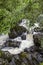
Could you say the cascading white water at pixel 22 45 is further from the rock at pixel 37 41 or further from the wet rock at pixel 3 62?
the wet rock at pixel 3 62

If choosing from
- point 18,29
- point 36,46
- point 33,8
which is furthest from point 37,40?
point 33,8

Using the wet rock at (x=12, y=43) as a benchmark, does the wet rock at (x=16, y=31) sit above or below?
above

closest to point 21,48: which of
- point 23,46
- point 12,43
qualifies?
point 23,46

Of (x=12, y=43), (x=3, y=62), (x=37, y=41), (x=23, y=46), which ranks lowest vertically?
(x=23, y=46)

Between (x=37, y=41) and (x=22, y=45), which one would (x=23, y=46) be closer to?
(x=22, y=45)

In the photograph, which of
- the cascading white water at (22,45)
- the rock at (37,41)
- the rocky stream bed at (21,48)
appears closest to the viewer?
the rocky stream bed at (21,48)

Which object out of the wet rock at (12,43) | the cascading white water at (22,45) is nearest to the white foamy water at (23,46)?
the cascading white water at (22,45)

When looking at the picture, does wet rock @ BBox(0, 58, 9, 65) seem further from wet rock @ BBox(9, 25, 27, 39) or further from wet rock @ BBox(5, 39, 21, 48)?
wet rock @ BBox(9, 25, 27, 39)

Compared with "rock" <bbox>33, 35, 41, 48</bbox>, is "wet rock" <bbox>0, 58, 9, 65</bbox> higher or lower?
higher

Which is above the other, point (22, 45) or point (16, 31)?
point (16, 31)

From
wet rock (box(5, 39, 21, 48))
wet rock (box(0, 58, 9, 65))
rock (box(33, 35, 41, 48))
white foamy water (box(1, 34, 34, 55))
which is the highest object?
wet rock (box(0, 58, 9, 65))

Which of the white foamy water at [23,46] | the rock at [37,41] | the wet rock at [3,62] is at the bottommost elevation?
the white foamy water at [23,46]

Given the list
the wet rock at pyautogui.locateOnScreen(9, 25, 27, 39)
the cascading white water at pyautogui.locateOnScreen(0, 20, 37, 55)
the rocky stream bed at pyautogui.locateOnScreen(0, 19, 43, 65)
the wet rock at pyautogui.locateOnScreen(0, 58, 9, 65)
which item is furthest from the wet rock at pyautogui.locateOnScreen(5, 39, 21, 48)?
the wet rock at pyautogui.locateOnScreen(0, 58, 9, 65)

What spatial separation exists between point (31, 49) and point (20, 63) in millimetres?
3403
